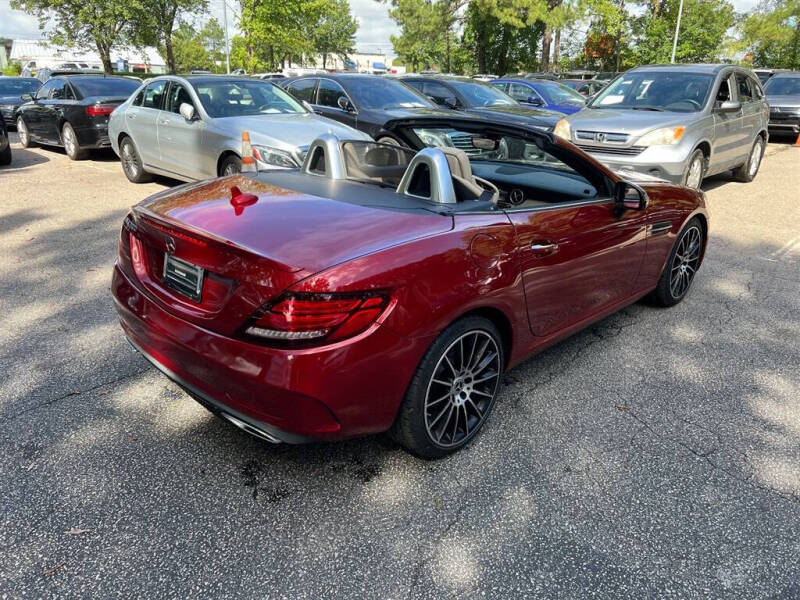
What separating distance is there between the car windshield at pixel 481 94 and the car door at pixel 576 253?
7.88 meters

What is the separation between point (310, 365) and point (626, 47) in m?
45.0

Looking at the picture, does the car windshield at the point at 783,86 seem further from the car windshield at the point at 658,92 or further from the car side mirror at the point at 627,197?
the car side mirror at the point at 627,197

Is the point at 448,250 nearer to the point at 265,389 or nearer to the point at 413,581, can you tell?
the point at 265,389

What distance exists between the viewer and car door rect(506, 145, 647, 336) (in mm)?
2934

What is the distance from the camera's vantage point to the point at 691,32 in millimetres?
36062

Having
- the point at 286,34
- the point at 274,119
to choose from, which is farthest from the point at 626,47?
the point at 274,119

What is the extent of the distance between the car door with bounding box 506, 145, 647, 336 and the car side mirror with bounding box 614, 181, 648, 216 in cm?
4

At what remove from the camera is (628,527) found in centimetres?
243

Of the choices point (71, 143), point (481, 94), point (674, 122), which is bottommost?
point (71, 143)

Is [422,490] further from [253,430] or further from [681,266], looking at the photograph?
[681,266]

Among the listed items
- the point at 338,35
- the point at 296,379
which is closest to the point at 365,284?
the point at 296,379

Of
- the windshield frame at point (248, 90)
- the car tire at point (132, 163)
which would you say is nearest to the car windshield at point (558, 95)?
the windshield frame at point (248, 90)

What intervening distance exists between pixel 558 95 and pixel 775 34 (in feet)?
112

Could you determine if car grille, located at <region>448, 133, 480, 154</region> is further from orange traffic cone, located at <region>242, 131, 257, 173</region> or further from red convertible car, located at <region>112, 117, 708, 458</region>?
orange traffic cone, located at <region>242, 131, 257, 173</region>
